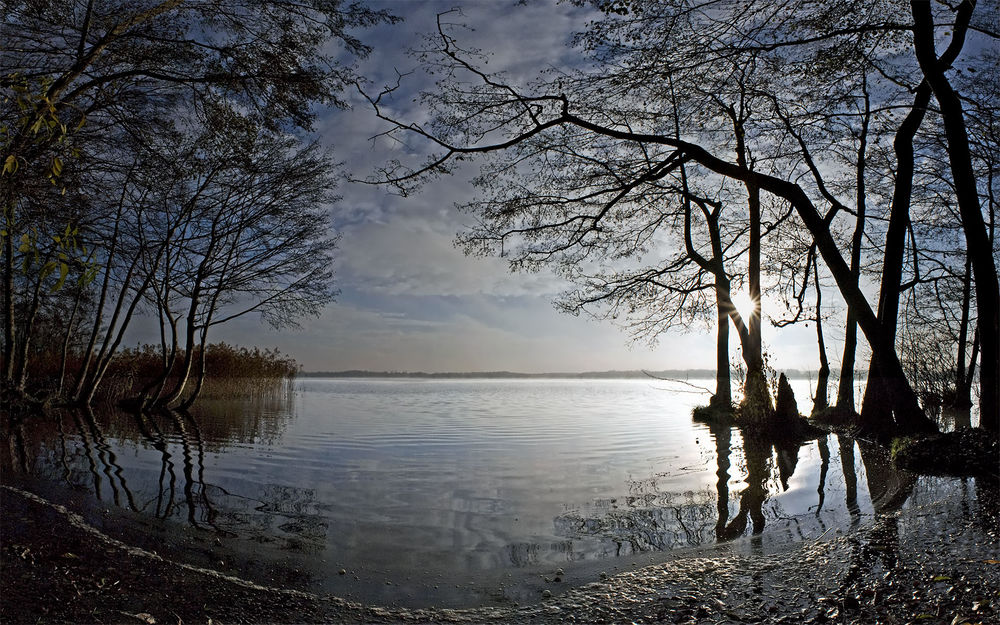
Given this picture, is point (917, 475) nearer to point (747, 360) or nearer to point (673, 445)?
point (673, 445)

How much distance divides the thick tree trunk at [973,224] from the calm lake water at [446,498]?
5.92ft

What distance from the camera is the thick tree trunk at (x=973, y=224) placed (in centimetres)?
769

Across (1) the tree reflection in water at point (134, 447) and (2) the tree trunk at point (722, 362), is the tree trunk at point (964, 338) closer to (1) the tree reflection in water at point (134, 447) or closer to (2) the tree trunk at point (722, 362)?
(2) the tree trunk at point (722, 362)

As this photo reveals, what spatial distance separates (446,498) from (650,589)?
3596mm

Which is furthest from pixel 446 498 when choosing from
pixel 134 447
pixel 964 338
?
pixel 964 338

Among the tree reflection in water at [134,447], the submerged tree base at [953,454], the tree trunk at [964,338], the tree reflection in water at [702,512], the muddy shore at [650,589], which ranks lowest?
the tree reflection in water at [134,447]

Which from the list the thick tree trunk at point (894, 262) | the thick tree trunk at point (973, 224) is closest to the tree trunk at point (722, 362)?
the thick tree trunk at point (894, 262)

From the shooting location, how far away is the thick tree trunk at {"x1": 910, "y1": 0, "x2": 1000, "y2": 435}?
769 cm

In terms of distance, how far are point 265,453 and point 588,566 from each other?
7436 millimetres

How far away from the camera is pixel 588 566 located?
4.24 metres

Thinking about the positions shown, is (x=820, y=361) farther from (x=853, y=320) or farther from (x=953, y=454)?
(x=953, y=454)

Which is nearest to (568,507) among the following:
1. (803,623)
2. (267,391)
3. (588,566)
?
(588,566)

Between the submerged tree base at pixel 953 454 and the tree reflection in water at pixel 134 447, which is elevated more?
the submerged tree base at pixel 953 454

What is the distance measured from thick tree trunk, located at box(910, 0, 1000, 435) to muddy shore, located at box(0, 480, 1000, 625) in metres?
4.68
